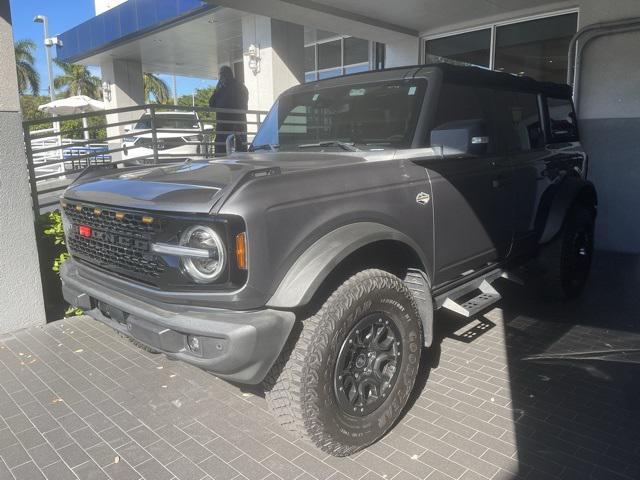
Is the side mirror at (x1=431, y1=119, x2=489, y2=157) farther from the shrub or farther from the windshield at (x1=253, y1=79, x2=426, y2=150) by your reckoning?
the shrub

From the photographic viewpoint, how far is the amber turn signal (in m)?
2.27

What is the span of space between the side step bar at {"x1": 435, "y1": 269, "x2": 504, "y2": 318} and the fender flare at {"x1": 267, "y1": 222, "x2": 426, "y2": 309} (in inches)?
37.4

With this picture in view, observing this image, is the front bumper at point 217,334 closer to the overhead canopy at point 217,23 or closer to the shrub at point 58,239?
the shrub at point 58,239

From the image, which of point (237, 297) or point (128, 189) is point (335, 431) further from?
point (128, 189)

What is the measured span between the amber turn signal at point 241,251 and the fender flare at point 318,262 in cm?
22

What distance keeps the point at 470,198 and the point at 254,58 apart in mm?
7565

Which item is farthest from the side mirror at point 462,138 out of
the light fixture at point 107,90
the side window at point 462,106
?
the light fixture at point 107,90

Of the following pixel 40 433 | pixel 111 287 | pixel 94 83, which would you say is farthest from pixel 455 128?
pixel 94 83

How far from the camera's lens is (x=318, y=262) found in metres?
2.44

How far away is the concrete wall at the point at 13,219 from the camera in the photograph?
4.27 metres

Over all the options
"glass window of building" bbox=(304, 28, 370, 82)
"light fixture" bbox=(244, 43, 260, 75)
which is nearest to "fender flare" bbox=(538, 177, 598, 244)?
"light fixture" bbox=(244, 43, 260, 75)

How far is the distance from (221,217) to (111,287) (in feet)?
3.36

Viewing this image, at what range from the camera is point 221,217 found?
2.26 meters

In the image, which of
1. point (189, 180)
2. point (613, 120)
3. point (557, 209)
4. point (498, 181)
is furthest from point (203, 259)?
point (613, 120)
